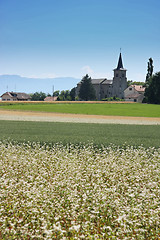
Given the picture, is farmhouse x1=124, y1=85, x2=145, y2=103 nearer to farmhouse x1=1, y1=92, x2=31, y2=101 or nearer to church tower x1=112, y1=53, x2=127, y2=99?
church tower x1=112, y1=53, x2=127, y2=99

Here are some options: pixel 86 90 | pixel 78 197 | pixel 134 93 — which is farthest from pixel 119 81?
Result: pixel 78 197

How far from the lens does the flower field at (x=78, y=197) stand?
6.11 m

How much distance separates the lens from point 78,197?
7.96 meters

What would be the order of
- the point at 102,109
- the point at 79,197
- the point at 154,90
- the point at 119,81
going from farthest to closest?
1. the point at 119,81
2. the point at 154,90
3. the point at 102,109
4. the point at 79,197

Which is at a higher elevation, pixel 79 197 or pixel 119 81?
pixel 119 81

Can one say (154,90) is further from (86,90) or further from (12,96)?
(12,96)

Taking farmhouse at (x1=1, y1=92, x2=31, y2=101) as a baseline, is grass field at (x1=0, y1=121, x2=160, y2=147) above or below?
below

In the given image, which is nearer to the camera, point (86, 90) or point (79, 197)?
point (79, 197)

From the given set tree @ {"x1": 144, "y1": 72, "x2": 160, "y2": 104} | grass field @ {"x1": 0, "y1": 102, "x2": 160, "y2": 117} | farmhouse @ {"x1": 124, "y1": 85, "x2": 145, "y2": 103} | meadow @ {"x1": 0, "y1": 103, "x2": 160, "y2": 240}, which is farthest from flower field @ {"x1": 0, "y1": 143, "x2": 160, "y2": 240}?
farmhouse @ {"x1": 124, "y1": 85, "x2": 145, "y2": 103}

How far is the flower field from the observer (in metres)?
6.11

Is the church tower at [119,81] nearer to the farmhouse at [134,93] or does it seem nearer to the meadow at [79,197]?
the farmhouse at [134,93]

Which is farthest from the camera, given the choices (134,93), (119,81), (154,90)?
(119,81)

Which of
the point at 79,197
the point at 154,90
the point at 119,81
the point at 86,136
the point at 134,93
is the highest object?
the point at 119,81

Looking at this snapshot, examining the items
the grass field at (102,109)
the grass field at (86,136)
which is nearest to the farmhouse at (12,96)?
the grass field at (102,109)
